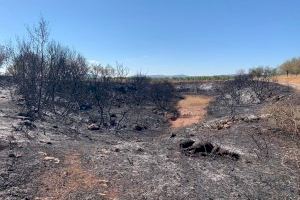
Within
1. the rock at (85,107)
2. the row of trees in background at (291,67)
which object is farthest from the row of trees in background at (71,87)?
the row of trees in background at (291,67)

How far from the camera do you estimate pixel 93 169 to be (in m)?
14.8

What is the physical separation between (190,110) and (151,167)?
107ft

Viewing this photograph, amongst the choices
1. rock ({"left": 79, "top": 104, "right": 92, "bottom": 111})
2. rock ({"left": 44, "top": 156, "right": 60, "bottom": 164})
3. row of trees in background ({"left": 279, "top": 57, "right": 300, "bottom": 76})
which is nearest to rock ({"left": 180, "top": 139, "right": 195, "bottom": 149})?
rock ({"left": 44, "top": 156, "right": 60, "bottom": 164})

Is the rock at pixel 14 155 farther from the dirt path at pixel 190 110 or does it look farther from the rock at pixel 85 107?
the rock at pixel 85 107

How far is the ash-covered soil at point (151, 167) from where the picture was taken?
12.6m

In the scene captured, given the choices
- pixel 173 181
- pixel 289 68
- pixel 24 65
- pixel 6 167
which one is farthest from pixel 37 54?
pixel 289 68

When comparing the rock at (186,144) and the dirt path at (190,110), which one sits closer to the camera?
the rock at (186,144)

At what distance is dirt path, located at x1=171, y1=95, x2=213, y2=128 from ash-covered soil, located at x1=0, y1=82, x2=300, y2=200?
15.5m

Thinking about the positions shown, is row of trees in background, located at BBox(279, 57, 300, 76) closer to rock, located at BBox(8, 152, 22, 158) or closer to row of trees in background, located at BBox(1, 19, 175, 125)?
row of trees in background, located at BBox(1, 19, 175, 125)

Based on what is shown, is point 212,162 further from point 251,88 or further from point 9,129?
point 251,88

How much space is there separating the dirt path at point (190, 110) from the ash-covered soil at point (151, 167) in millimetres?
15509

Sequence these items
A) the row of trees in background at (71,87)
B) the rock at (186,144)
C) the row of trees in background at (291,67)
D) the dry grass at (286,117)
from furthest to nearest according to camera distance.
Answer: the row of trees in background at (291,67), the row of trees in background at (71,87), the dry grass at (286,117), the rock at (186,144)

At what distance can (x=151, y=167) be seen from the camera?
50.3ft

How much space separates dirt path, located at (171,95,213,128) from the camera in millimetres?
38406
